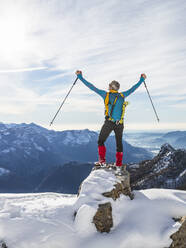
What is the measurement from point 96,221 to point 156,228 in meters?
2.01

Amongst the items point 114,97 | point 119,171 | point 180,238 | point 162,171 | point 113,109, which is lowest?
point 180,238

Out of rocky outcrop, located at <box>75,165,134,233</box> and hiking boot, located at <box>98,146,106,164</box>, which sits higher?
hiking boot, located at <box>98,146,106,164</box>

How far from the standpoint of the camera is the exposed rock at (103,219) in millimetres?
7531

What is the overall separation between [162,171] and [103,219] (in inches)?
507

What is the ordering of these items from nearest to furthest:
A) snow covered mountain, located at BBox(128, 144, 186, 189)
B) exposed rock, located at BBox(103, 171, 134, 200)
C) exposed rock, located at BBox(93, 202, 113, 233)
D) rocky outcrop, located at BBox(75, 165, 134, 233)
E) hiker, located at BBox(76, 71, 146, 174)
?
1. exposed rock, located at BBox(93, 202, 113, 233)
2. rocky outcrop, located at BBox(75, 165, 134, 233)
3. exposed rock, located at BBox(103, 171, 134, 200)
4. hiker, located at BBox(76, 71, 146, 174)
5. snow covered mountain, located at BBox(128, 144, 186, 189)

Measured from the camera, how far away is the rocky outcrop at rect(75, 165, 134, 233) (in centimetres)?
766

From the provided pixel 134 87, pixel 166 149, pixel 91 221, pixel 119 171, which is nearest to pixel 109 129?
pixel 119 171

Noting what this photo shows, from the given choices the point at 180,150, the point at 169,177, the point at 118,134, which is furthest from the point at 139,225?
the point at 180,150

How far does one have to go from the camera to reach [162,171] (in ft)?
63.1

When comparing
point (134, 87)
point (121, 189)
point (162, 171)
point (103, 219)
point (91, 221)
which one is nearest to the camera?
point (91, 221)

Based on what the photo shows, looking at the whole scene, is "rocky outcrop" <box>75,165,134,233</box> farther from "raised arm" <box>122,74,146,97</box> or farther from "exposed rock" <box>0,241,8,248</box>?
"raised arm" <box>122,74,146,97</box>

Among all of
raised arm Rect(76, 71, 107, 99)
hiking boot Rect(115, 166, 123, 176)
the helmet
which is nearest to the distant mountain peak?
hiking boot Rect(115, 166, 123, 176)

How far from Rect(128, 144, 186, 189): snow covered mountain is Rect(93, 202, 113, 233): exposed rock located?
32.7 feet

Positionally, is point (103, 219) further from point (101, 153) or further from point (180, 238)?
point (101, 153)
